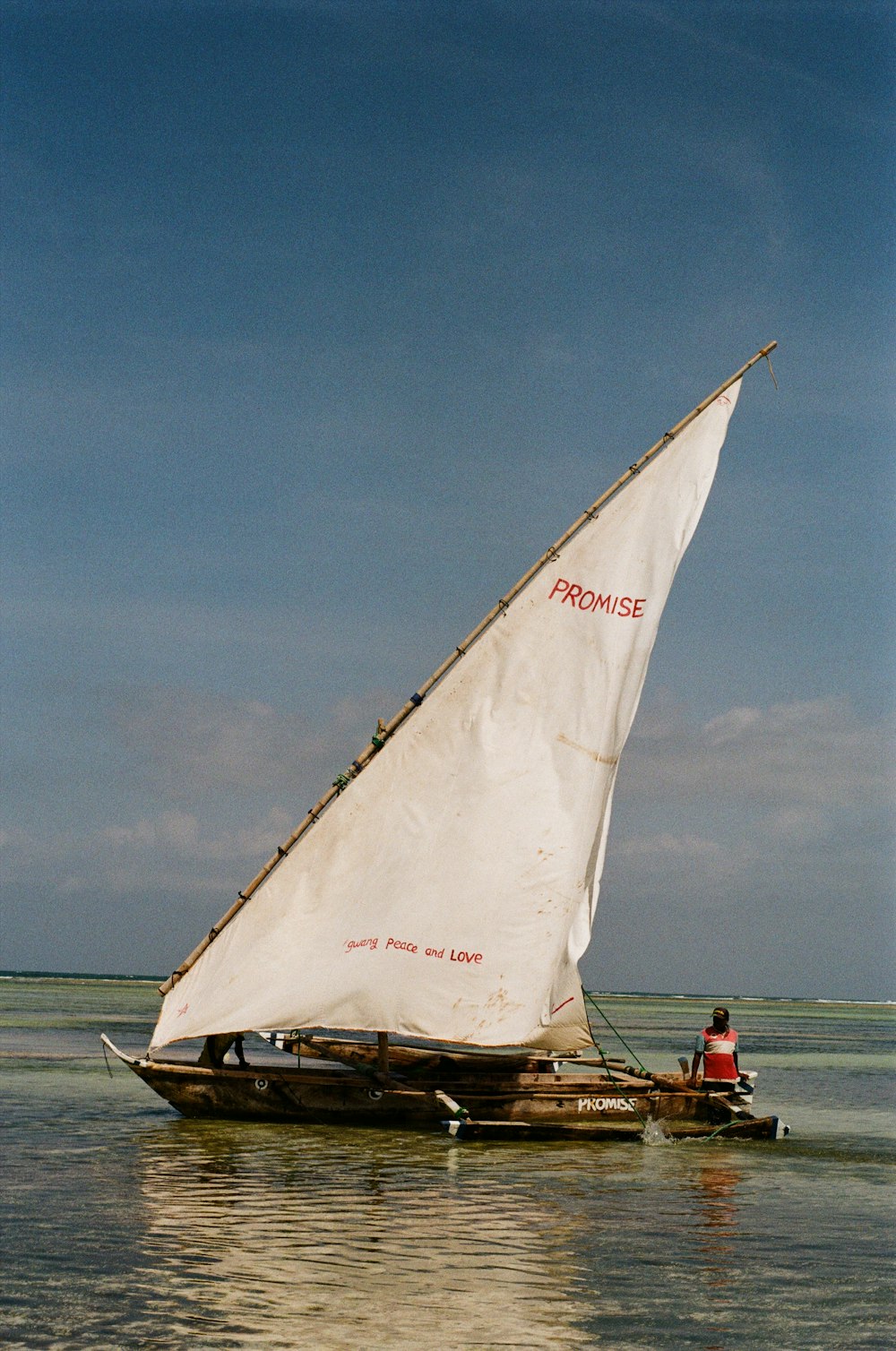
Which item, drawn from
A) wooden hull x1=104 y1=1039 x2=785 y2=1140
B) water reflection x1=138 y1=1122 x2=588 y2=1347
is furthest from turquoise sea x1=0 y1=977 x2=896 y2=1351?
wooden hull x1=104 y1=1039 x2=785 y2=1140

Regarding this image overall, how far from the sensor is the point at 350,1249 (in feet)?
43.6

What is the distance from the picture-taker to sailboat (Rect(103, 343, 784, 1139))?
21.3 metres

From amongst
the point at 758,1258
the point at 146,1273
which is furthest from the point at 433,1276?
the point at 758,1258

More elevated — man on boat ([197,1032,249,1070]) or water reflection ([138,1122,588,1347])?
man on boat ([197,1032,249,1070])

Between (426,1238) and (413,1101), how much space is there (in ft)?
25.6

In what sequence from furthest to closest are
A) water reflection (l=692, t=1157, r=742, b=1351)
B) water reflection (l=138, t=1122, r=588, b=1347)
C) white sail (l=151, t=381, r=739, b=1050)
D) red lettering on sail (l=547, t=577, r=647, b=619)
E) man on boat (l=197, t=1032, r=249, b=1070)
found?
man on boat (l=197, t=1032, r=249, b=1070) → red lettering on sail (l=547, t=577, r=647, b=619) → white sail (l=151, t=381, r=739, b=1050) → water reflection (l=692, t=1157, r=742, b=1351) → water reflection (l=138, t=1122, r=588, b=1347)

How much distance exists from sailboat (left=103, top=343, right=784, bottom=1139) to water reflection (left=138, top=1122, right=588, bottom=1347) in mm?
1950

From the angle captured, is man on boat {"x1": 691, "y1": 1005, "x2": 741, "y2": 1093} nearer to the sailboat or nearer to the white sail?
the sailboat

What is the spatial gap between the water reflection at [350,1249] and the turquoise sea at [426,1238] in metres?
0.04

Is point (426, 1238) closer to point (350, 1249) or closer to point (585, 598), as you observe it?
point (350, 1249)

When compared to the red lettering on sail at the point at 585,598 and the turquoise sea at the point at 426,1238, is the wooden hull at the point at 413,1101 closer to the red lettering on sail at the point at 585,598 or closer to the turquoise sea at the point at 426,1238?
the turquoise sea at the point at 426,1238

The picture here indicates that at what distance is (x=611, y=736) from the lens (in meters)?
22.5

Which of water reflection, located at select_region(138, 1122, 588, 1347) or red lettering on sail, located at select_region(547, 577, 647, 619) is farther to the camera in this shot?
red lettering on sail, located at select_region(547, 577, 647, 619)

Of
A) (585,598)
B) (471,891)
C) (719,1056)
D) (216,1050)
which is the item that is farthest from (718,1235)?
(585,598)
